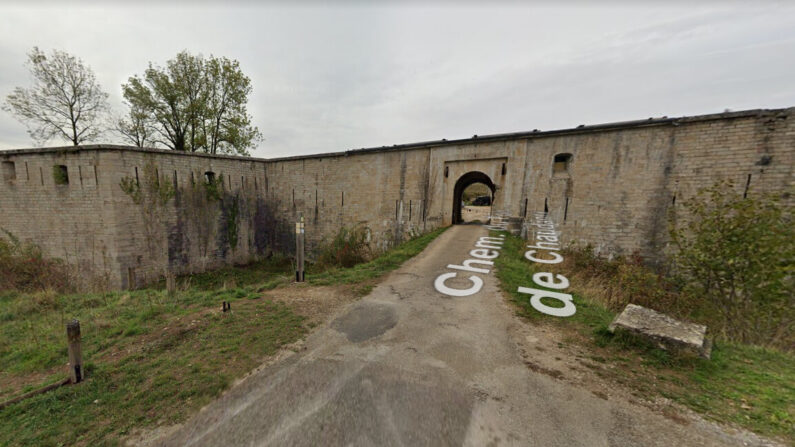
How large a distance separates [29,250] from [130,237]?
4.30m

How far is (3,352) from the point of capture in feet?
11.7

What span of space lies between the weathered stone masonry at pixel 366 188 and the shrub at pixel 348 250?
0.58 metres

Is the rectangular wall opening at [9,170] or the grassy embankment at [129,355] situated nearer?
the grassy embankment at [129,355]

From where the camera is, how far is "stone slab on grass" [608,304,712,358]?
9.23ft

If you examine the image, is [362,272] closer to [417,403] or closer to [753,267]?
[417,403]

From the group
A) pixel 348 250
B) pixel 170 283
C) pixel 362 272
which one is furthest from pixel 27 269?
pixel 362 272

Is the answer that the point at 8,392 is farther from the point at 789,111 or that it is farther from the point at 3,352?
the point at 789,111

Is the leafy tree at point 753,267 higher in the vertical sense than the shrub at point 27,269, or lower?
higher

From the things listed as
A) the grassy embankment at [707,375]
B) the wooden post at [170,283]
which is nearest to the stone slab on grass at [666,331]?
the grassy embankment at [707,375]

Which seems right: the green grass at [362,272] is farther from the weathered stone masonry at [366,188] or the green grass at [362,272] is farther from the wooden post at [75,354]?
the weathered stone masonry at [366,188]

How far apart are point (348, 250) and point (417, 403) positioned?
7503 mm

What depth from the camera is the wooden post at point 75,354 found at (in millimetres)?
2586

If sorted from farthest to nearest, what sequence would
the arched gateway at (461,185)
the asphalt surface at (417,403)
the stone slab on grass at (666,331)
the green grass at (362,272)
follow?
the arched gateway at (461,185) → the green grass at (362,272) → the stone slab on grass at (666,331) → the asphalt surface at (417,403)

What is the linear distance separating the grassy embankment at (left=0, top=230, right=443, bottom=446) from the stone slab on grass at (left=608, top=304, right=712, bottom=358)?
167 inches
